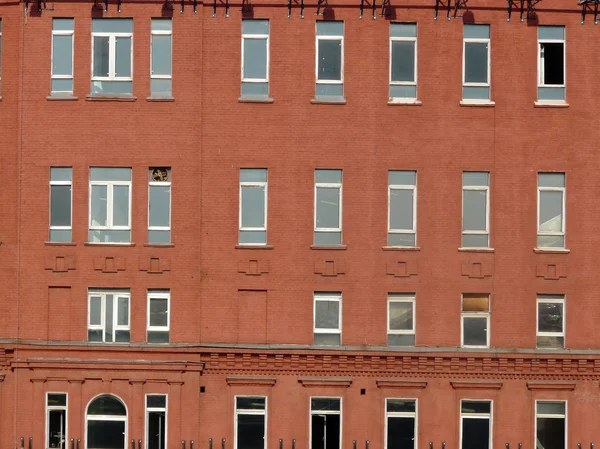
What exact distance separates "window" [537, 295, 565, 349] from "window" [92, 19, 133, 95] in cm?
1346

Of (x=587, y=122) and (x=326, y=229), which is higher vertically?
(x=587, y=122)

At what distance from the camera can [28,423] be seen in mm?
34688

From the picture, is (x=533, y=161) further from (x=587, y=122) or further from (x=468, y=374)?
(x=468, y=374)

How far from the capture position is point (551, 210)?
35.5m

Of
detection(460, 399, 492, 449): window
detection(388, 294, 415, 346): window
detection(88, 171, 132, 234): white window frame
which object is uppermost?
detection(88, 171, 132, 234): white window frame

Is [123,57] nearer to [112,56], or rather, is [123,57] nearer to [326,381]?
[112,56]

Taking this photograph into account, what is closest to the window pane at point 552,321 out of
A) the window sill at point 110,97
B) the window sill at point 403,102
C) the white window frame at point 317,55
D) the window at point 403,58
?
the window sill at point 403,102

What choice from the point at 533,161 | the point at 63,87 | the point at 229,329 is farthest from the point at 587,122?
the point at 63,87

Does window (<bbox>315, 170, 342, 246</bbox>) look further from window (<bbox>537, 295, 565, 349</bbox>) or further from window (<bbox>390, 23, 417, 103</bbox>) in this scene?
window (<bbox>537, 295, 565, 349</bbox>)

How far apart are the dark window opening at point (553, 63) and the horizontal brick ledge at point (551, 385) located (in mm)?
8648

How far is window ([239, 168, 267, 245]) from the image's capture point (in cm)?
3522

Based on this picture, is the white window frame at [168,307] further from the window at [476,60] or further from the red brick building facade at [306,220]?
the window at [476,60]

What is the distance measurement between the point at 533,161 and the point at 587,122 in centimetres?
192

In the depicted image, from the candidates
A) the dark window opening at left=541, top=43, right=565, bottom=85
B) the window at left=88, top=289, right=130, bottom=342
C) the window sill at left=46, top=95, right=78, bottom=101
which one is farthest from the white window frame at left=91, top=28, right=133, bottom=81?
the dark window opening at left=541, top=43, right=565, bottom=85
